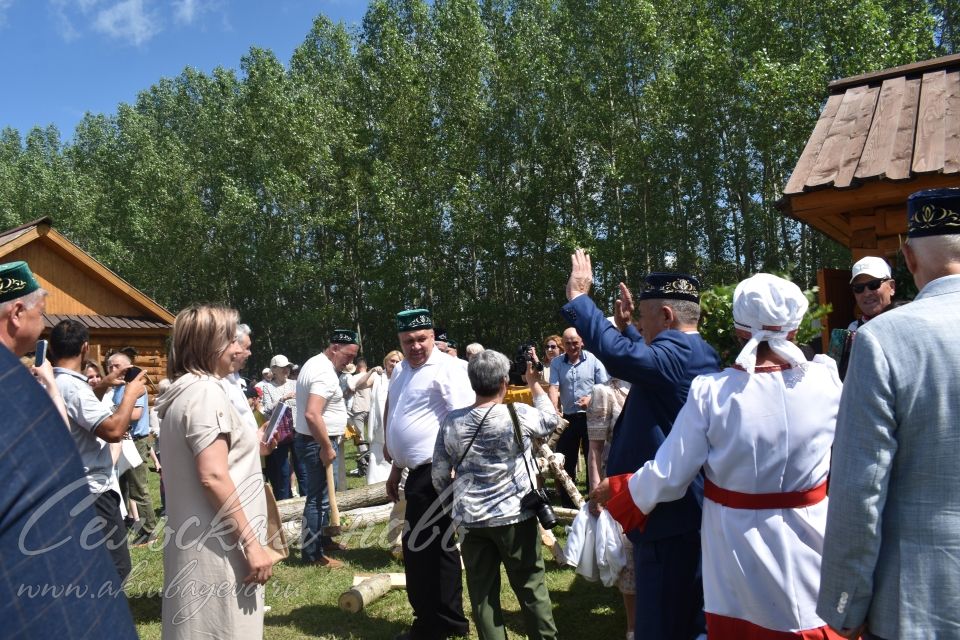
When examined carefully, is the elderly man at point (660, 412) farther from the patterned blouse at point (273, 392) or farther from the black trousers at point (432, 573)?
the patterned blouse at point (273, 392)

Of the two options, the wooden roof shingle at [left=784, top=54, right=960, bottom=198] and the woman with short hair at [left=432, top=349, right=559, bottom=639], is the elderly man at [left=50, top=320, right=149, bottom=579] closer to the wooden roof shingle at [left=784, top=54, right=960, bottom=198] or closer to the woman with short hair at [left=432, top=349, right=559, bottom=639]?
the woman with short hair at [left=432, top=349, right=559, bottom=639]

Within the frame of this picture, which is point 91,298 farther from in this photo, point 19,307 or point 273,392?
point 19,307

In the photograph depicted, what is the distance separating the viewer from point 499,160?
31109 mm

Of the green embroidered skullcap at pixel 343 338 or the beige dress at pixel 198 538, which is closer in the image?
the beige dress at pixel 198 538

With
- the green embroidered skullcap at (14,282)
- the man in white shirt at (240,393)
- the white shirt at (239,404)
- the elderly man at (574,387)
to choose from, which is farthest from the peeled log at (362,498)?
the green embroidered skullcap at (14,282)

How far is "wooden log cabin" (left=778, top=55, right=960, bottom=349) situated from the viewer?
19.0 ft

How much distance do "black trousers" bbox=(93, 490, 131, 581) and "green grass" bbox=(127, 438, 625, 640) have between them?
738 mm

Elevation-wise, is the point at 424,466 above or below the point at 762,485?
below

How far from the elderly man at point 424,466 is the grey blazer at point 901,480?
3.34 m

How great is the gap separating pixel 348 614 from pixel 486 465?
2245mm

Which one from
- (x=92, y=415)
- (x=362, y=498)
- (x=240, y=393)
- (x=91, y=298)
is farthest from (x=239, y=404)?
(x=91, y=298)

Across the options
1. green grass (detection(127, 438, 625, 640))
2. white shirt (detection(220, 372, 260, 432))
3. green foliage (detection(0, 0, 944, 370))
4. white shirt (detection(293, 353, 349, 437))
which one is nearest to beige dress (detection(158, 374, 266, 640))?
white shirt (detection(220, 372, 260, 432))

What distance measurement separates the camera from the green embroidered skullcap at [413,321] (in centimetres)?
546

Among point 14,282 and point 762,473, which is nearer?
point 762,473
